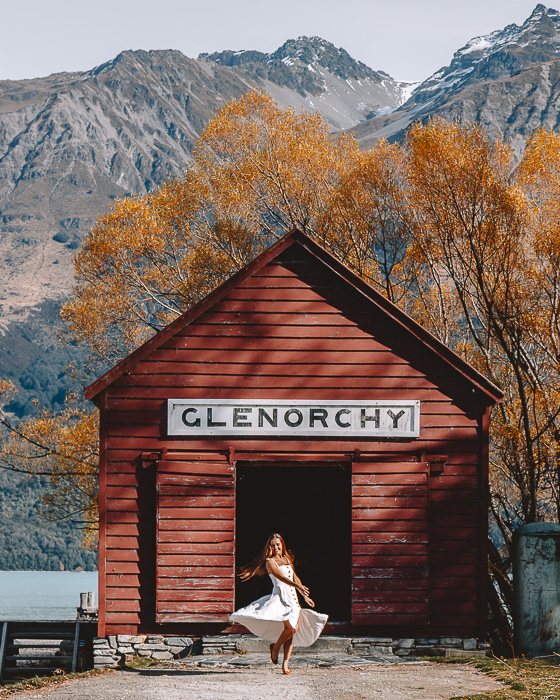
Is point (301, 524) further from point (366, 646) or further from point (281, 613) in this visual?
point (281, 613)

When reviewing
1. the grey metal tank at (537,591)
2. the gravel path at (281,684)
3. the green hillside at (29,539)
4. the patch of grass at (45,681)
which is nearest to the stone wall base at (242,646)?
the patch of grass at (45,681)

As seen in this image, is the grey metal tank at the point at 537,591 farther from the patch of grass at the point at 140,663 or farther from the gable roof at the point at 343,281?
the patch of grass at the point at 140,663

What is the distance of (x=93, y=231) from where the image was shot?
3212 centimetres

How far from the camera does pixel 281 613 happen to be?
1290cm

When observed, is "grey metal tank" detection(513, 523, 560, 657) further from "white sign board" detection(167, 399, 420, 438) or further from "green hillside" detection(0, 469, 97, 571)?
"green hillside" detection(0, 469, 97, 571)

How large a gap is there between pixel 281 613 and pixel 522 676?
3.33 meters

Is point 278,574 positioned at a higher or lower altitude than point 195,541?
lower

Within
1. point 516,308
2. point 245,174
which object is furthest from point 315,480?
point 245,174

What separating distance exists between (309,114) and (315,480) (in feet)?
51.1

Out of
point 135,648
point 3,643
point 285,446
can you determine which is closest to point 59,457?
point 3,643

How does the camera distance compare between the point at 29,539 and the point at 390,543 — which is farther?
the point at 29,539

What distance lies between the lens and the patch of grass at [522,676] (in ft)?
37.2

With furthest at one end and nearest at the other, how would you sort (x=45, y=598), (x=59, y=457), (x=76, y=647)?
(x=45, y=598) < (x=59, y=457) < (x=76, y=647)

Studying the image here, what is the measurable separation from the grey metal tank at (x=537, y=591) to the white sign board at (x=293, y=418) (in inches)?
104
